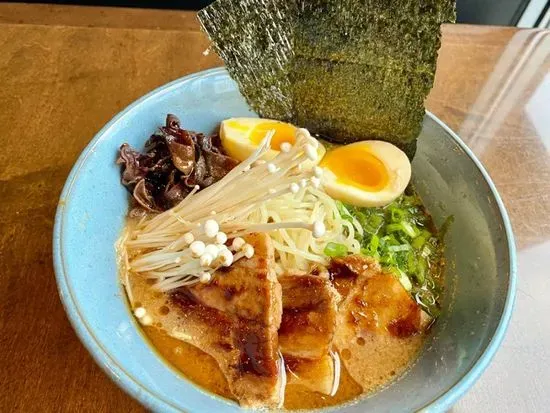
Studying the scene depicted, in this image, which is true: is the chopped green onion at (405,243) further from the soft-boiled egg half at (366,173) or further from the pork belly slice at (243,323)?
the pork belly slice at (243,323)

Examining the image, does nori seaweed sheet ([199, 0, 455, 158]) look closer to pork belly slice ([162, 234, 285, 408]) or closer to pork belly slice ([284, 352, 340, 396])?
pork belly slice ([162, 234, 285, 408])

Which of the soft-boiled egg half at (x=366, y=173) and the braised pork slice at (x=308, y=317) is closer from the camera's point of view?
the braised pork slice at (x=308, y=317)

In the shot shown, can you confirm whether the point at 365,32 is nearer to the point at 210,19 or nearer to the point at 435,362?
the point at 210,19

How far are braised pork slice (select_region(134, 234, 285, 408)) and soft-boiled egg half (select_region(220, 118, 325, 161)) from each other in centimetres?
40

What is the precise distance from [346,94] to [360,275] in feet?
1.91

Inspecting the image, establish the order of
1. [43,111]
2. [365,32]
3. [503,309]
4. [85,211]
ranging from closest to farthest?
1. [503,309]
2. [85,211]
3. [365,32]
4. [43,111]

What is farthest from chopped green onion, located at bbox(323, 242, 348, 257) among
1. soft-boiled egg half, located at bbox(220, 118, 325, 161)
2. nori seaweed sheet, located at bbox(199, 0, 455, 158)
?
nori seaweed sheet, located at bbox(199, 0, 455, 158)

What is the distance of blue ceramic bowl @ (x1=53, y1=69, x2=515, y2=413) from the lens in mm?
1151

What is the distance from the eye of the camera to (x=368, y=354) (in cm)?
138

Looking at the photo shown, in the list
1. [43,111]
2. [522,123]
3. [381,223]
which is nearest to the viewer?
[381,223]

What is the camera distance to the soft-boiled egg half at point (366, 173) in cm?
164

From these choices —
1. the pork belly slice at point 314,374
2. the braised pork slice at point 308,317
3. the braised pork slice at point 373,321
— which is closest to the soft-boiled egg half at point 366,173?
the braised pork slice at point 373,321

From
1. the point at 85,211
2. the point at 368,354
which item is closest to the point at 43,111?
the point at 85,211

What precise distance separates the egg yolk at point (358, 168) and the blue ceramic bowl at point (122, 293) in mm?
157
